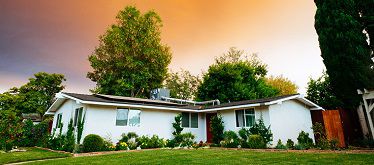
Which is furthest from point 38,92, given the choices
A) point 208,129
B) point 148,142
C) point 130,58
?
point 208,129

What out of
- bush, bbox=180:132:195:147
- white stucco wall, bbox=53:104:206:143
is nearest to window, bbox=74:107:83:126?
white stucco wall, bbox=53:104:206:143

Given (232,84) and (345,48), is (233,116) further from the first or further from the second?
(232,84)

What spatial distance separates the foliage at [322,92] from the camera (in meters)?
18.0

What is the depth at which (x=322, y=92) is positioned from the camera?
19.3 m

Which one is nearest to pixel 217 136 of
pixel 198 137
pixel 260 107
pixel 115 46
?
pixel 198 137

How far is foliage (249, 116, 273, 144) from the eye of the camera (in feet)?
49.7

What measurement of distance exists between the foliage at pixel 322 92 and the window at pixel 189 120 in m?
10.3

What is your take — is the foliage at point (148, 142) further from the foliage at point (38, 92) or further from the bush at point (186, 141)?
the foliage at point (38, 92)

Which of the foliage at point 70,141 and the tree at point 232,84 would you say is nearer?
the foliage at point 70,141

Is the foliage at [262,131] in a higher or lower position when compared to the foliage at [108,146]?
higher

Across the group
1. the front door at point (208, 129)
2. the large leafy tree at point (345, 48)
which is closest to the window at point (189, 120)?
the front door at point (208, 129)

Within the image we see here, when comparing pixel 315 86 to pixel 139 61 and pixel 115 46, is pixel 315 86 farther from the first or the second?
pixel 115 46

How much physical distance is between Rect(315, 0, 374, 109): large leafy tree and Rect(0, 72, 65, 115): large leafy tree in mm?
38526

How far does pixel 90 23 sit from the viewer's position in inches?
762
